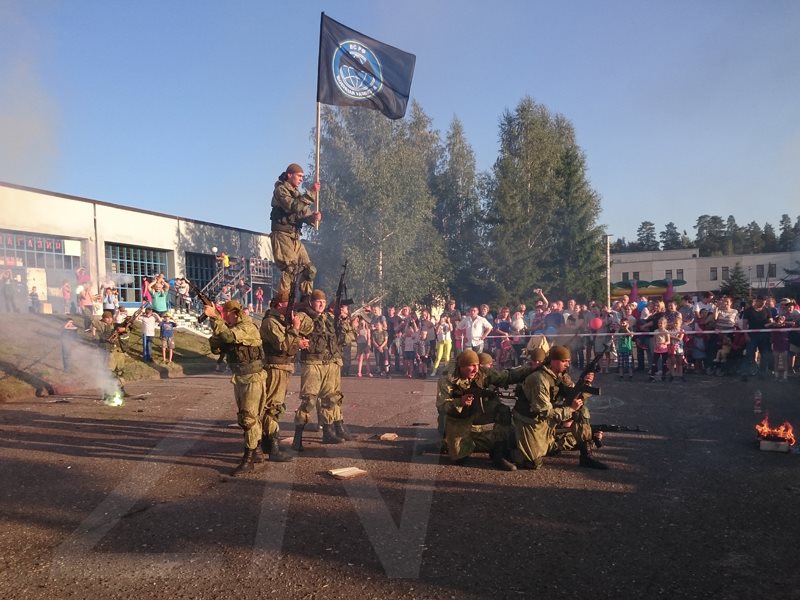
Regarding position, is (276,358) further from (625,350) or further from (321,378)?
(625,350)

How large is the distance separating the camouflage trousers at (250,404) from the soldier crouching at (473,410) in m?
1.93

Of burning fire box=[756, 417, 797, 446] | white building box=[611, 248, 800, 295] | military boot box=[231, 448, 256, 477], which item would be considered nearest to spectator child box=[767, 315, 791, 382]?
burning fire box=[756, 417, 797, 446]

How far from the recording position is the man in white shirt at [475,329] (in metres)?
15.2

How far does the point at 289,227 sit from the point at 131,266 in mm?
23854

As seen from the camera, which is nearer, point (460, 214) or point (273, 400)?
point (273, 400)

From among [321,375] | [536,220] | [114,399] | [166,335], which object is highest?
[536,220]

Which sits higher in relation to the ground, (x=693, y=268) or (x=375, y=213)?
(x=375, y=213)

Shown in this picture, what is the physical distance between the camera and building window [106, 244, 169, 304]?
28.8m

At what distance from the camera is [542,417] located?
6.41 m

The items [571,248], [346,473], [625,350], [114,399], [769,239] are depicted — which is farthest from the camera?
[769,239]

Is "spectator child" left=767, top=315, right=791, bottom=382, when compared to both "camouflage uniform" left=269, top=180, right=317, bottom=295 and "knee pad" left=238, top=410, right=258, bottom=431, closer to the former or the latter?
"camouflage uniform" left=269, top=180, right=317, bottom=295

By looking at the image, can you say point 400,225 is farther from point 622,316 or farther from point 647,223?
point 647,223

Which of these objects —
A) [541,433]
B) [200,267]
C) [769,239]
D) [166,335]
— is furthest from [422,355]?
[769,239]

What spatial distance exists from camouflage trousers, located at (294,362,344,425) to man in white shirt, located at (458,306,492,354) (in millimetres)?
7592
